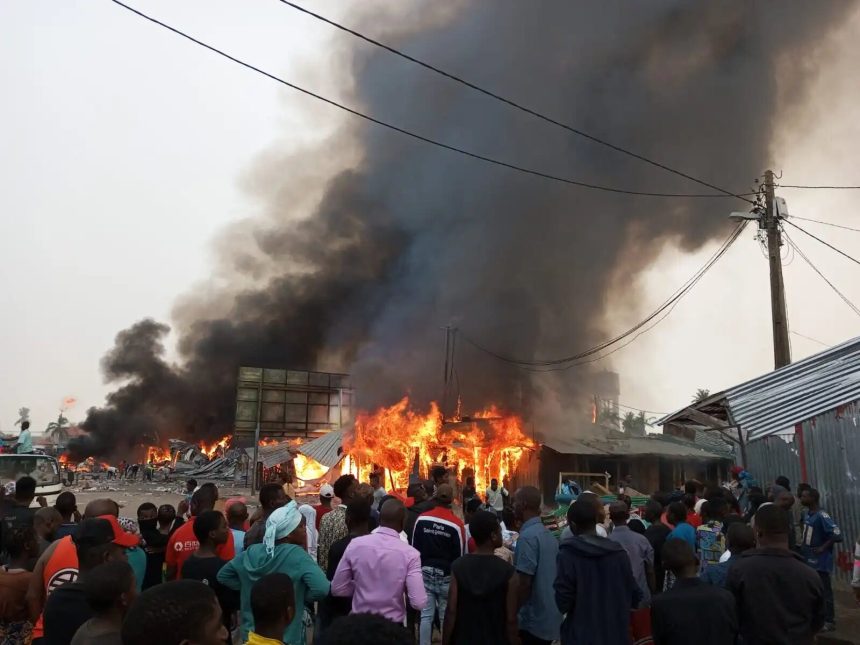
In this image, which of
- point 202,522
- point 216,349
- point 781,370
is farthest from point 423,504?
point 216,349

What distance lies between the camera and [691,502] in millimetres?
7270

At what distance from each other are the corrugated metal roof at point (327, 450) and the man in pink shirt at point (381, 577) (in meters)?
20.5

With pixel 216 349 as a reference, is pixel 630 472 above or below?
below

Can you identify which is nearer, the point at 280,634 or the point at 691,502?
the point at 280,634

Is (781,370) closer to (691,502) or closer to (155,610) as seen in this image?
(691,502)

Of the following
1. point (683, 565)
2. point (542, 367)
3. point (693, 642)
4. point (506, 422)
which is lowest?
point (693, 642)


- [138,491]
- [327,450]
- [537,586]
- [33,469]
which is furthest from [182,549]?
[138,491]

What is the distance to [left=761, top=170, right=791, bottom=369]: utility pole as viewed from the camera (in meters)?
14.0

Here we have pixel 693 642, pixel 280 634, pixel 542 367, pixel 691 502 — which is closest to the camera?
pixel 280 634

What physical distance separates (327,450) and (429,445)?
4.06 metres

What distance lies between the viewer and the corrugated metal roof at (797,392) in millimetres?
9086

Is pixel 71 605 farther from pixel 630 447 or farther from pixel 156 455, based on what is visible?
pixel 156 455

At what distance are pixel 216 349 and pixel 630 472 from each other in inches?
1047

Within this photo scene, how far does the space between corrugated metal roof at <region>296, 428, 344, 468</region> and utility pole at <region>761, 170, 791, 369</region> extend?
15840 millimetres
